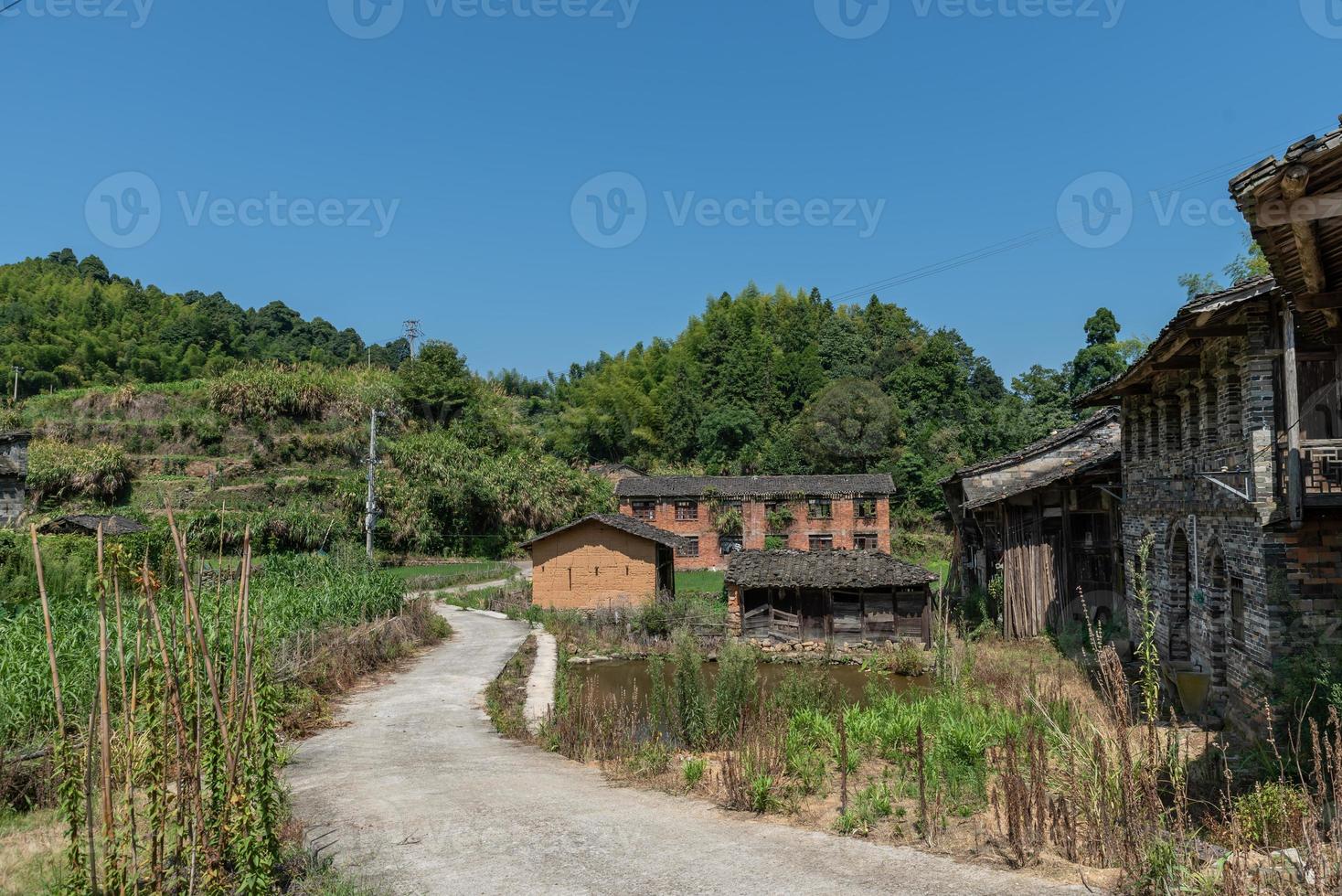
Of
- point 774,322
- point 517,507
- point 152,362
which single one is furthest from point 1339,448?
point 152,362

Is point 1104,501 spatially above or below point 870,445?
below

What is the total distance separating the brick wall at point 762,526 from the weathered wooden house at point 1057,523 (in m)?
17.7

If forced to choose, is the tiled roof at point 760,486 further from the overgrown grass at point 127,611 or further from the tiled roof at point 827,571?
the overgrown grass at point 127,611

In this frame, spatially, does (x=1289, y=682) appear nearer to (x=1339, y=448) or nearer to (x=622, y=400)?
(x=1339, y=448)

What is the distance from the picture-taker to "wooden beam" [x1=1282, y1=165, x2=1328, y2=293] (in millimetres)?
3940

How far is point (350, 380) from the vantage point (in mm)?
51938

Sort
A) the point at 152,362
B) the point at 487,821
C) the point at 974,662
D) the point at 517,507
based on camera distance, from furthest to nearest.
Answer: the point at 152,362 < the point at 517,507 < the point at 974,662 < the point at 487,821

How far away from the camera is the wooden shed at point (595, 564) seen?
→ 2775 centimetres

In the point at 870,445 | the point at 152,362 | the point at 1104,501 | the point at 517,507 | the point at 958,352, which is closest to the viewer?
the point at 1104,501

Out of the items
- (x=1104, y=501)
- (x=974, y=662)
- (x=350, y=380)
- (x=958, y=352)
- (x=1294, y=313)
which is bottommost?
(x=974, y=662)

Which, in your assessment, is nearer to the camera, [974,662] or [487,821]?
[487,821]

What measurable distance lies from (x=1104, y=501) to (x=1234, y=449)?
7736 millimetres

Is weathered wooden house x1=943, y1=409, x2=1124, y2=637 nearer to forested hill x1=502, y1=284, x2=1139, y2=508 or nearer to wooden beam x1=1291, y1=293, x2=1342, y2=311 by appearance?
wooden beam x1=1291, y1=293, x2=1342, y2=311

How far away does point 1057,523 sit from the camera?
67.4 ft
